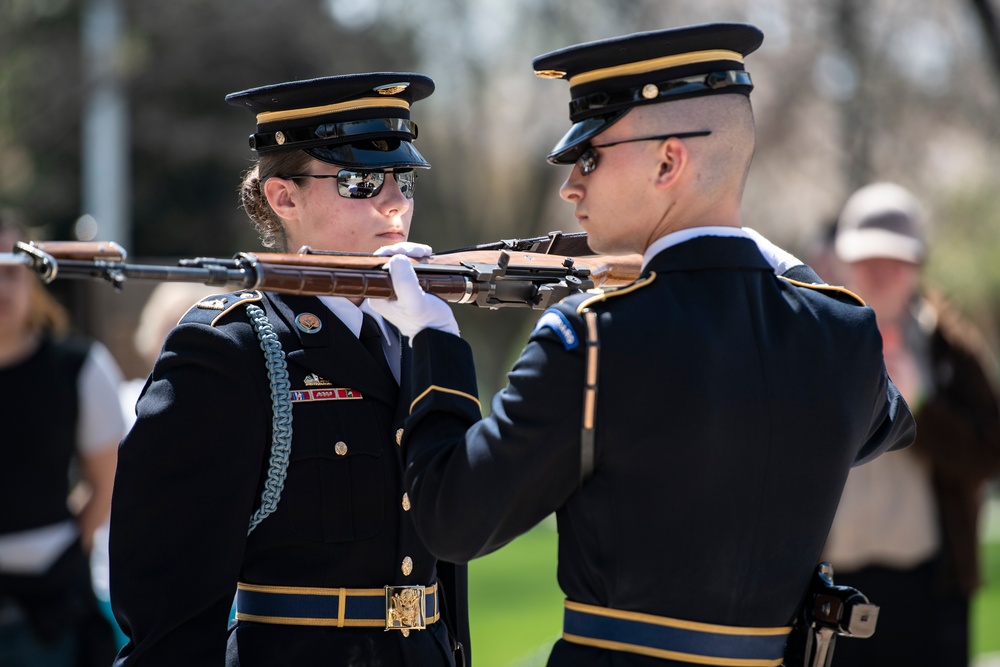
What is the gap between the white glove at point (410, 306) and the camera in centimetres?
239

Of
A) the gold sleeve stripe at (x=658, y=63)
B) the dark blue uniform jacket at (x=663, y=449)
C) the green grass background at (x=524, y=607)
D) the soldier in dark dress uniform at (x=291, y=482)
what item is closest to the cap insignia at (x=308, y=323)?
the soldier in dark dress uniform at (x=291, y=482)

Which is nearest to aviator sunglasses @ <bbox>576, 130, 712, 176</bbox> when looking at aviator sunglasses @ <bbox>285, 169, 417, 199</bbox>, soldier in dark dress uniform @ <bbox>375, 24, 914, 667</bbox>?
soldier in dark dress uniform @ <bbox>375, 24, 914, 667</bbox>

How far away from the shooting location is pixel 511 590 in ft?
34.1

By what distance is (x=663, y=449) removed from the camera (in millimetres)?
2191

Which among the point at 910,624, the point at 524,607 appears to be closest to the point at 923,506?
the point at 910,624

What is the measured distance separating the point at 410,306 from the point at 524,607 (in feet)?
24.5

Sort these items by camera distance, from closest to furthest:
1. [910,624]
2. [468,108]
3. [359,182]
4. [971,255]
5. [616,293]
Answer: [616,293]
[359,182]
[910,624]
[468,108]
[971,255]

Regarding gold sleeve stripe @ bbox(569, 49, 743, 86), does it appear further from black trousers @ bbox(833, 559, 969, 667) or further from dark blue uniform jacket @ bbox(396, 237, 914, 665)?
black trousers @ bbox(833, 559, 969, 667)

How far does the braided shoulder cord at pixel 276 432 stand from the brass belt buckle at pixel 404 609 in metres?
0.32

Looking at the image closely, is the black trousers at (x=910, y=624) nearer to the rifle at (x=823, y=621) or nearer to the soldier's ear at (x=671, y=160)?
the rifle at (x=823, y=621)

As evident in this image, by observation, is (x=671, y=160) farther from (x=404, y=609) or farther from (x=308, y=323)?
(x=404, y=609)

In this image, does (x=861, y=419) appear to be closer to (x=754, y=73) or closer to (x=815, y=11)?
(x=815, y=11)

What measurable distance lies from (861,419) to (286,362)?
1187 millimetres

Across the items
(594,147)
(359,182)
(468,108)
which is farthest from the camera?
(468,108)
